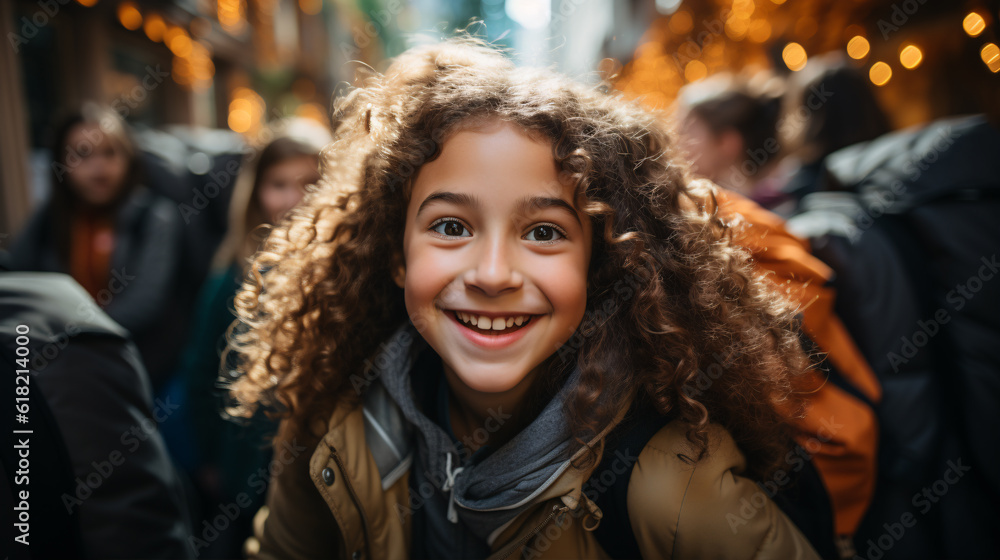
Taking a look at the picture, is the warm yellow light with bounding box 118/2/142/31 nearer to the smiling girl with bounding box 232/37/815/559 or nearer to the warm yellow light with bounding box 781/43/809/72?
the smiling girl with bounding box 232/37/815/559

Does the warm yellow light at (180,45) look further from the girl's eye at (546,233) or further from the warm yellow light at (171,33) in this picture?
the girl's eye at (546,233)

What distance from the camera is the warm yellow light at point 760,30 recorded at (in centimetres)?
524

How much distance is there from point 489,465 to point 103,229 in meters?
3.29

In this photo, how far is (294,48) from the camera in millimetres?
15062

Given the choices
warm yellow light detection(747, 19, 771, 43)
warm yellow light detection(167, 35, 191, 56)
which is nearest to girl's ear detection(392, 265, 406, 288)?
warm yellow light detection(747, 19, 771, 43)

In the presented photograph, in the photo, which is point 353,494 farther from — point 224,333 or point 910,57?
point 910,57

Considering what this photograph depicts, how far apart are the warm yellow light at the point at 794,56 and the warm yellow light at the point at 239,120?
9602 mm

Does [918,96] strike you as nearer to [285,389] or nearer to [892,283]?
[892,283]

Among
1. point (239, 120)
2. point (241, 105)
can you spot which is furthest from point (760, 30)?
point (241, 105)

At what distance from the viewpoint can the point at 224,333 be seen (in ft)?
7.70

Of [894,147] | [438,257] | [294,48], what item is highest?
[294,48]

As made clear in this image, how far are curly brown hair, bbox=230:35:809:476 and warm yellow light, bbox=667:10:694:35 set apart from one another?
23.0 feet

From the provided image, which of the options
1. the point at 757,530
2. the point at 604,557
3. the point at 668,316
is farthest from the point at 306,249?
the point at 757,530

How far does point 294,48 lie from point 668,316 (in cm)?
1674
